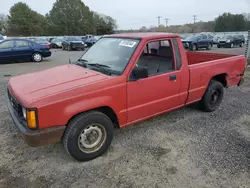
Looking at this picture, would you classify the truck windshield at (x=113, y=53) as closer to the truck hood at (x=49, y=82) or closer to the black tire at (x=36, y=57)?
the truck hood at (x=49, y=82)

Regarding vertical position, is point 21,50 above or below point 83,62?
above

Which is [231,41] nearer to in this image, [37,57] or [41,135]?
[37,57]

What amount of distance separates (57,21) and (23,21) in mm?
9323

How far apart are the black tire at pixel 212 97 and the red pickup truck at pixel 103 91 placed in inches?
7.3

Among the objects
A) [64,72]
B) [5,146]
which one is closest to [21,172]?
[5,146]

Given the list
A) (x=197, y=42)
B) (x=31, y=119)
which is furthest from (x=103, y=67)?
(x=197, y=42)

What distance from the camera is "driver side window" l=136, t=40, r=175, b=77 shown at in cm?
397

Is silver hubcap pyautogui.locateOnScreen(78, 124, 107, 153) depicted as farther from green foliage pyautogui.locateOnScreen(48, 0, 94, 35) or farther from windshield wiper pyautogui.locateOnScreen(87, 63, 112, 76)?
green foliage pyautogui.locateOnScreen(48, 0, 94, 35)

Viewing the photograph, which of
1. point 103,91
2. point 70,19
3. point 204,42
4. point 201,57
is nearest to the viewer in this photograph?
point 103,91

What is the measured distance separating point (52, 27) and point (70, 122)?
214ft

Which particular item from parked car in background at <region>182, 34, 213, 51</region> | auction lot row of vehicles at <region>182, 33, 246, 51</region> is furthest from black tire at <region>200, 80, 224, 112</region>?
parked car in background at <region>182, 34, 213, 51</region>

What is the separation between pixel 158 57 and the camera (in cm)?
442

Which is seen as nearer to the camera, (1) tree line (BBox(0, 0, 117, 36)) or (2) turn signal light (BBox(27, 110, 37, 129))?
(2) turn signal light (BBox(27, 110, 37, 129))

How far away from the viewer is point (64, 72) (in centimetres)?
379
